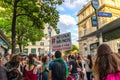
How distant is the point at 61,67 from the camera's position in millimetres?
7578

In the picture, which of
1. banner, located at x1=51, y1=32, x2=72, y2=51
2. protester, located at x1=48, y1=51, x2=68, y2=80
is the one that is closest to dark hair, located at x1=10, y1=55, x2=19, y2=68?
protester, located at x1=48, y1=51, x2=68, y2=80

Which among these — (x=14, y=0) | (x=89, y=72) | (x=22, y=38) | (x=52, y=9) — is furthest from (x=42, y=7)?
(x=22, y=38)

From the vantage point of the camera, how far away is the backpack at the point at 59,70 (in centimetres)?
752

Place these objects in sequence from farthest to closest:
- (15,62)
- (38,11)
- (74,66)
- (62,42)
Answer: (38,11) < (74,66) < (62,42) < (15,62)

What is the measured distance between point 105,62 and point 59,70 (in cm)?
390

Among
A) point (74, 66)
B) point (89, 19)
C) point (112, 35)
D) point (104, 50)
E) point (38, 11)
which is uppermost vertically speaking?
point (89, 19)

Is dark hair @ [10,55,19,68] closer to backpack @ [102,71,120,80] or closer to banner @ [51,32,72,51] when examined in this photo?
backpack @ [102,71,120,80]

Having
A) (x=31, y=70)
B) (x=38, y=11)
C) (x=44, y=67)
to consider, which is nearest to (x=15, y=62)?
(x=31, y=70)

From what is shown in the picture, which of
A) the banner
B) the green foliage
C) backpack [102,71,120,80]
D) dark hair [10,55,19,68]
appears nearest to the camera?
backpack [102,71,120,80]

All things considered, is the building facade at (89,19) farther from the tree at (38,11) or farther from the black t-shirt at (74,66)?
the black t-shirt at (74,66)

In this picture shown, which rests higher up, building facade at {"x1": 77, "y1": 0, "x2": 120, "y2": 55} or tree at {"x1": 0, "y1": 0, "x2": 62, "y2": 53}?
building facade at {"x1": 77, "y1": 0, "x2": 120, "y2": 55}

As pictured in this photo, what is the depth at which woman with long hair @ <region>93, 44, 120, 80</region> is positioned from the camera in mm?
3633

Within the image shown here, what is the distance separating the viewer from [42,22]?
22.7 metres

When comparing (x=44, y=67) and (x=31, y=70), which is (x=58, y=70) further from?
(x=44, y=67)
